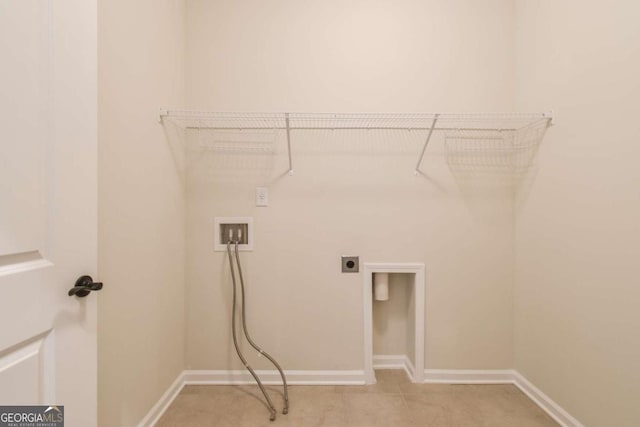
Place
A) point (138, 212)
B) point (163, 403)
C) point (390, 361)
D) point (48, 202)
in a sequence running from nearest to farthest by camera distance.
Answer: point (48, 202) → point (138, 212) → point (163, 403) → point (390, 361)

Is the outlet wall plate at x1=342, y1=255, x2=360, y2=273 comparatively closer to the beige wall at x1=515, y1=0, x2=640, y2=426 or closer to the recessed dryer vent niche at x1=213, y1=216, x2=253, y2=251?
the recessed dryer vent niche at x1=213, y1=216, x2=253, y2=251

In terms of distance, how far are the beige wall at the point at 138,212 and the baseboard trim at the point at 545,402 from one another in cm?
220

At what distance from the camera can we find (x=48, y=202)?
777 mm

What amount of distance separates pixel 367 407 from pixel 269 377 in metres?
0.65

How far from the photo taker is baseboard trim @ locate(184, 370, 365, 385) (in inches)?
72.8

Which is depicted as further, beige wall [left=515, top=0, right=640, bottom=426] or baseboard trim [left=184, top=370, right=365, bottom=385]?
baseboard trim [left=184, top=370, right=365, bottom=385]

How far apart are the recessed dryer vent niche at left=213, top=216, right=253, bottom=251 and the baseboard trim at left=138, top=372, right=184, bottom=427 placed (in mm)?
860

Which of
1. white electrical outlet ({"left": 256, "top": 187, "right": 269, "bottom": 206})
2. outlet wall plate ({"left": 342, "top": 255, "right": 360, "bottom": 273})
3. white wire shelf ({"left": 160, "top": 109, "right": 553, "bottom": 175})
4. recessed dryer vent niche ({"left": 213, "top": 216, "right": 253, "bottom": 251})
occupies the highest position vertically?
white wire shelf ({"left": 160, "top": 109, "right": 553, "bottom": 175})

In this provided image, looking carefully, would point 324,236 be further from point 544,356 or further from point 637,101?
point 637,101

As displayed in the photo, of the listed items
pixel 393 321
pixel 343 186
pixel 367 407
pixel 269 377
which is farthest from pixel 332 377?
pixel 343 186

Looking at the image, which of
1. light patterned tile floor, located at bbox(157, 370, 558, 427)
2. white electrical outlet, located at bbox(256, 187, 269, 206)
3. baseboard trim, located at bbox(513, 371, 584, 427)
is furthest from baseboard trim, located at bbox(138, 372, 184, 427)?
baseboard trim, located at bbox(513, 371, 584, 427)

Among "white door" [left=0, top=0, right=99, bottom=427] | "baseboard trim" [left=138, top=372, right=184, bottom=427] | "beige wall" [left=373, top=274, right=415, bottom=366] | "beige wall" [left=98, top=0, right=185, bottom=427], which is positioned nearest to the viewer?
"white door" [left=0, top=0, right=99, bottom=427]

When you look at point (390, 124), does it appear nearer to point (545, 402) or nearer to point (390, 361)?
point (390, 361)

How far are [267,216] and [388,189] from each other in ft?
2.73
